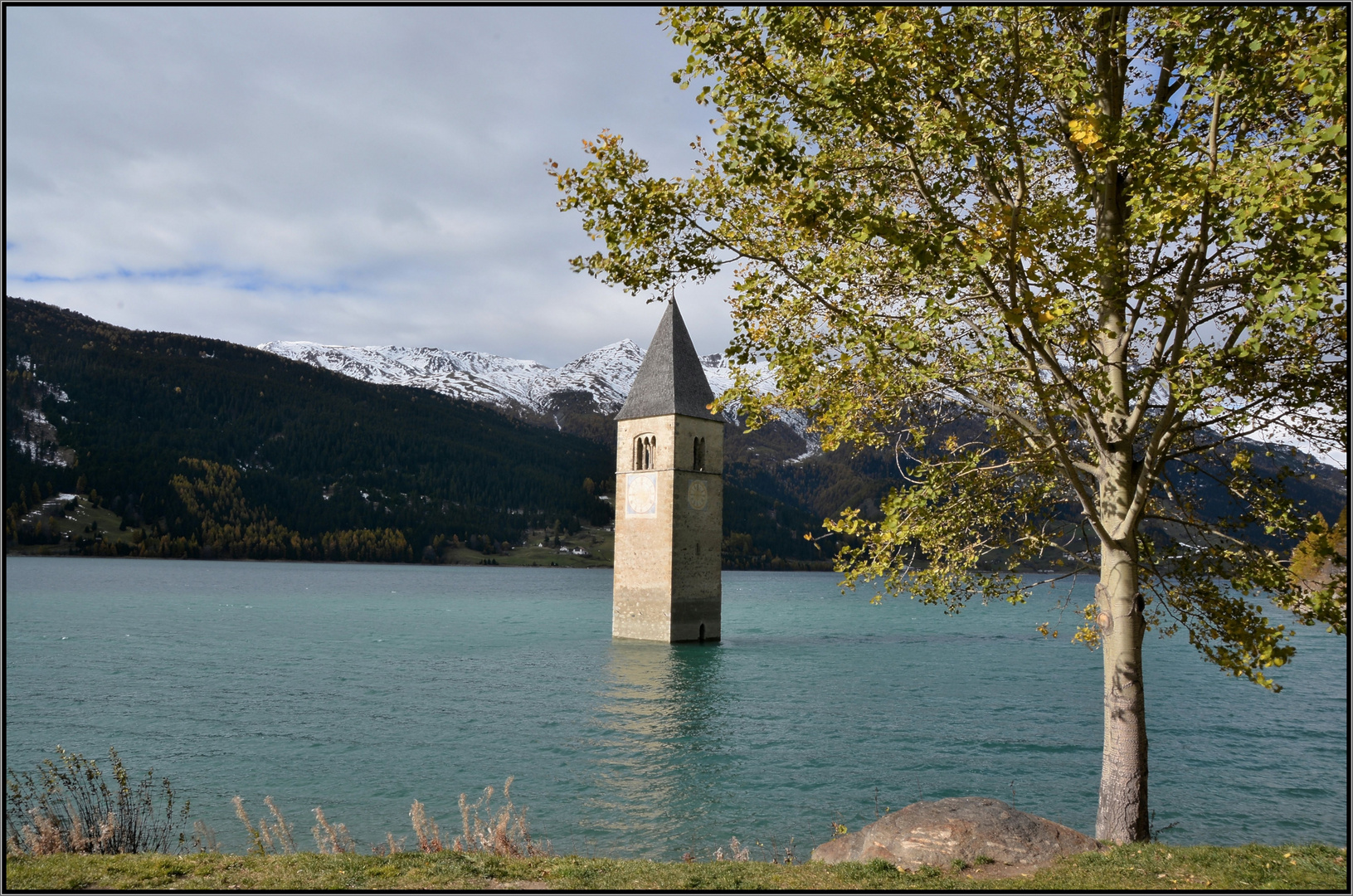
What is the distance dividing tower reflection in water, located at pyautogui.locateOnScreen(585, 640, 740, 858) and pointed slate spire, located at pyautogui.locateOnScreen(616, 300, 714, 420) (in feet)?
49.3

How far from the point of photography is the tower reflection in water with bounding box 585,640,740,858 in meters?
16.5

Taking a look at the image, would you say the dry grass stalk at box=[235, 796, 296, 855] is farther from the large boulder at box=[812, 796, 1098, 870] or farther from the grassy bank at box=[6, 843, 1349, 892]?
the large boulder at box=[812, 796, 1098, 870]

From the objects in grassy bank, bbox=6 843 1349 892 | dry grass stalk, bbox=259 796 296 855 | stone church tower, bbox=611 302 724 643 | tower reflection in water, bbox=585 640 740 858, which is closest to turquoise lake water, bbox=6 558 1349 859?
tower reflection in water, bbox=585 640 740 858

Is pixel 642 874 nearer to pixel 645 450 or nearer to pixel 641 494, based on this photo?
pixel 641 494

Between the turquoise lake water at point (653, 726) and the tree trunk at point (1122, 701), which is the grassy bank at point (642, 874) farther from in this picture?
the turquoise lake water at point (653, 726)

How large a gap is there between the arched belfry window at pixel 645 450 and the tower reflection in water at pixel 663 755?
1297 centimetres

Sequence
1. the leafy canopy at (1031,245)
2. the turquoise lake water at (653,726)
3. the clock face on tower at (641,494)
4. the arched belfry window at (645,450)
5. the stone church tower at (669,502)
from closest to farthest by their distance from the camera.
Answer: the leafy canopy at (1031,245), the turquoise lake water at (653,726), the stone church tower at (669,502), the clock face on tower at (641,494), the arched belfry window at (645,450)

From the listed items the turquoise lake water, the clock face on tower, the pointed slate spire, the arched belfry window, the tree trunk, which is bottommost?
the turquoise lake water

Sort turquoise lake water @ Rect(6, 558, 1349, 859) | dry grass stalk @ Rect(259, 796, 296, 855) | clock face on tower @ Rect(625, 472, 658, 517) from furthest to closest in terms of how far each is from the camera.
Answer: clock face on tower @ Rect(625, 472, 658, 517) → turquoise lake water @ Rect(6, 558, 1349, 859) → dry grass stalk @ Rect(259, 796, 296, 855)

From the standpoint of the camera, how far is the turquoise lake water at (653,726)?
59.0 feet

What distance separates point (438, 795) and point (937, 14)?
53.9 feet

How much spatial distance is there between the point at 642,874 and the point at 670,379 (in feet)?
133

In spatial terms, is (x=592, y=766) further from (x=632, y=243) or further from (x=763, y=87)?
(x=763, y=87)

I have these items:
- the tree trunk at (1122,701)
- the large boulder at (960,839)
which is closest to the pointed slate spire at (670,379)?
the large boulder at (960,839)
